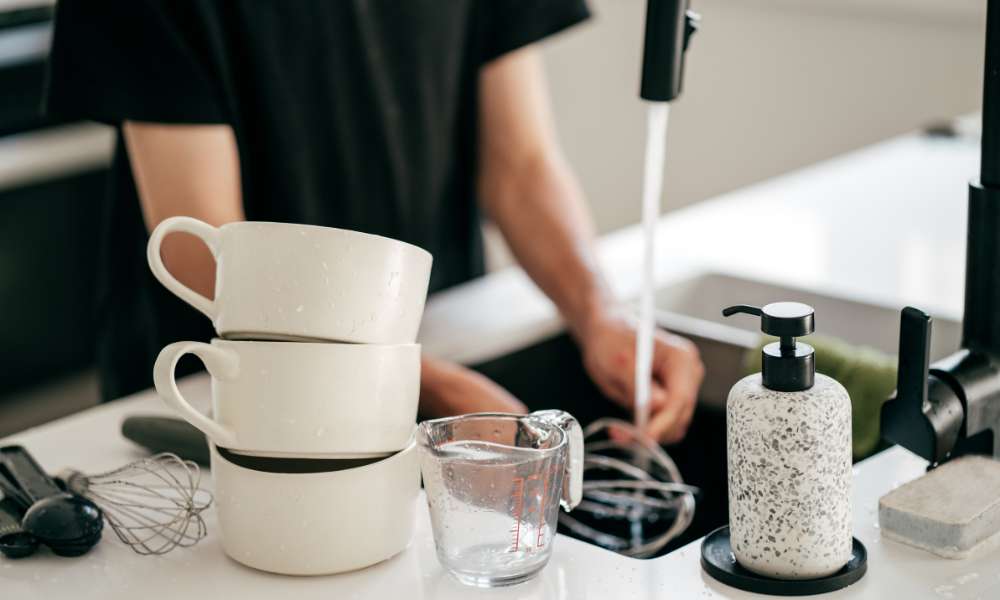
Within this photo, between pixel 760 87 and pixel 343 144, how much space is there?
220 centimetres

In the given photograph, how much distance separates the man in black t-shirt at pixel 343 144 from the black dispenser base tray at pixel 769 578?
0.42 meters

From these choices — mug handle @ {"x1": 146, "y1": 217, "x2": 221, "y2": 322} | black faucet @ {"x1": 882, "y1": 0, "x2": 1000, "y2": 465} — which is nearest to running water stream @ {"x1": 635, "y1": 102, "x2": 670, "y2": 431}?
black faucet @ {"x1": 882, "y1": 0, "x2": 1000, "y2": 465}

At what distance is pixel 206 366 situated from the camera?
73cm

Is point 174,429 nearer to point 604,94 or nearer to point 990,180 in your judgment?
point 990,180

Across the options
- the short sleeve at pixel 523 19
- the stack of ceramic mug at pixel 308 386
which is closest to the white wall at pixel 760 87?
the short sleeve at pixel 523 19

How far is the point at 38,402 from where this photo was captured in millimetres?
2891

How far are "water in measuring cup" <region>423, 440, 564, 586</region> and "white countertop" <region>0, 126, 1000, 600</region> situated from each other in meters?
0.02

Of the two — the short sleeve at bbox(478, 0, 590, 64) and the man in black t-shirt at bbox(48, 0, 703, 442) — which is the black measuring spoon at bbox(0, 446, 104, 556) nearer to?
the man in black t-shirt at bbox(48, 0, 703, 442)

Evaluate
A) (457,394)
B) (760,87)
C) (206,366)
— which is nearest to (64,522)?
(206,366)

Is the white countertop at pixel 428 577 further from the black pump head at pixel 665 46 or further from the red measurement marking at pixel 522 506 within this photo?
the black pump head at pixel 665 46

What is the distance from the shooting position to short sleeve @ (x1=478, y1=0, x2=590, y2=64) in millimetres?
1541

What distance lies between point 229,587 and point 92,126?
7.44 ft

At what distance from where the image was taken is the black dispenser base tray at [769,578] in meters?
0.71

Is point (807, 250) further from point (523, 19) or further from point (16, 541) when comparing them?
point (16, 541)
